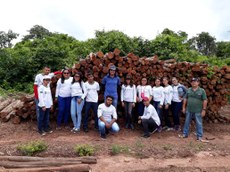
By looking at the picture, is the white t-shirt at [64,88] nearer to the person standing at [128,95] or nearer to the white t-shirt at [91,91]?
the white t-shirt at [91,91]

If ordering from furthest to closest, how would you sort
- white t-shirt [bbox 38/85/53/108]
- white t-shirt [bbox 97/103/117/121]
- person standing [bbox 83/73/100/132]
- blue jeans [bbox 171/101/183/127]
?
blue jeans [bbox 171/101/183/127], person standing [bbox 83/73/100/132], white t-shirt [bbox 97/103/117/121], white t-shirt [bbox 38/85/53/108]

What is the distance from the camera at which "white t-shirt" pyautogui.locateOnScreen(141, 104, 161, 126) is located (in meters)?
7.98

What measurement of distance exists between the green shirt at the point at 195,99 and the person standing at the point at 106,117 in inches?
79.6

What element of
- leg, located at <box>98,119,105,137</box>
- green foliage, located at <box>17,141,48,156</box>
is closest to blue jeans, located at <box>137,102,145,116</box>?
leg, located at <box>98,119,105,137</box>

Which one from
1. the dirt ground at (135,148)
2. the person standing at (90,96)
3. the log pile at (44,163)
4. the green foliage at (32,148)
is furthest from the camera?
the person standing at (90,96)

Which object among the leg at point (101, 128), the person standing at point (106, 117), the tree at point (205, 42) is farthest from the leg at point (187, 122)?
the tree at point (205, 42)

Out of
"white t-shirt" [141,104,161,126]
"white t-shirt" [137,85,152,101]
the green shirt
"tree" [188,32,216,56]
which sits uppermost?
"tree" [188,32,216,56]

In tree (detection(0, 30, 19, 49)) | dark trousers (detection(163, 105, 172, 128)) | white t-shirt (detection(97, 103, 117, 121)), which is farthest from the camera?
tree (detection(0, 30, 19, 49))

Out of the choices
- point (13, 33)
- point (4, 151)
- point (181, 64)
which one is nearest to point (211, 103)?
point (181, 64)

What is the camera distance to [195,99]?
7.88m

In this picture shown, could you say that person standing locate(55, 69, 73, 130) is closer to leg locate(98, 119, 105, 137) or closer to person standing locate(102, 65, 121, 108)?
person standing locate(102, 65, 121, 108)

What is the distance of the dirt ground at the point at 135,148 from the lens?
6.04 metres

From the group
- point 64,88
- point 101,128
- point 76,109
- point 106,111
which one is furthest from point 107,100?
point 64,88

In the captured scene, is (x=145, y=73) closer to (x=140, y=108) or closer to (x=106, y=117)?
(x=140, y=108)
